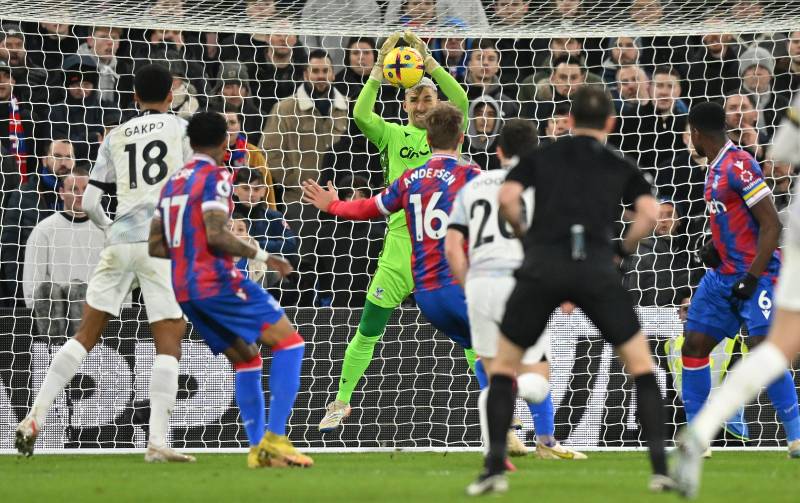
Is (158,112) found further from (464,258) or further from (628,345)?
(628,345)

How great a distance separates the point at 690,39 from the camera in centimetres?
1422

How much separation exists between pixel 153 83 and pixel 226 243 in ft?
6.11

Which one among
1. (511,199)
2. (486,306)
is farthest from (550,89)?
(511,199)

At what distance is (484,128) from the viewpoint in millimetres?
12680

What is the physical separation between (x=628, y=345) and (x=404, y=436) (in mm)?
5526

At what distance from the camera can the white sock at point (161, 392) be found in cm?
849

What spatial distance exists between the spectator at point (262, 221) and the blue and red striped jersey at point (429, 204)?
3.52 metres

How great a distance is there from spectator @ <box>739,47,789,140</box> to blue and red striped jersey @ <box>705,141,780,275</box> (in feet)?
11.2

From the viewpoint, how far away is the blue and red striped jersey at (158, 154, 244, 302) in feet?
24.8

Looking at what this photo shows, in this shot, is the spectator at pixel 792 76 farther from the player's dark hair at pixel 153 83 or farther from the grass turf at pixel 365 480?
the player's dark hair at pixel 153 83

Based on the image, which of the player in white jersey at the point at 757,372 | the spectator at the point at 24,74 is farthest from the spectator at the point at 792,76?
the player in white jersey at the point at 757,372

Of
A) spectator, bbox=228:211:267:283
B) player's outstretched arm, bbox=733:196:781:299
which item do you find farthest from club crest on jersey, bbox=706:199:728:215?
spectator, bbox=228:211:267:283

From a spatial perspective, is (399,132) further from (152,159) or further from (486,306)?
(486,306)

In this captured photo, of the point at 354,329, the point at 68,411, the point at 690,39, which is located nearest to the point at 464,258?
the point at 354,329
